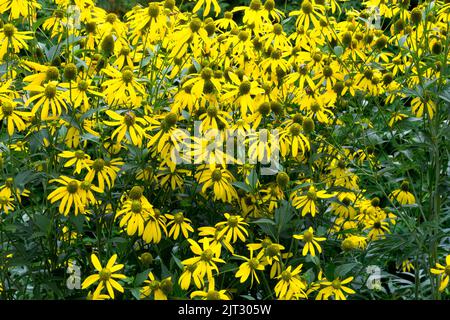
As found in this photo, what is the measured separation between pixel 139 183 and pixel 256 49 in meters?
0.70

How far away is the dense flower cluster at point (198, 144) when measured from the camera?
2242mm

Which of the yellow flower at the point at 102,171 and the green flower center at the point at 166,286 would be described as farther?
the yellow flower at the point at 102,171

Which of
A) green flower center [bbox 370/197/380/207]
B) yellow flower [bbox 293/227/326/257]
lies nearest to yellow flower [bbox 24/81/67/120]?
yellow flower [bbox 293/227/326/257]

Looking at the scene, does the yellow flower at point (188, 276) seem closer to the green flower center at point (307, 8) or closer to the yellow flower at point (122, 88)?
the yellow flower at point (122, 88)

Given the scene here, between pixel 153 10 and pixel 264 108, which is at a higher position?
pixel 153 10

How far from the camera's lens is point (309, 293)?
7.52ft

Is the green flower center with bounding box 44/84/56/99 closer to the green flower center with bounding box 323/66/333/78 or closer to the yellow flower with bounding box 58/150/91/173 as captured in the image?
the yellow flower with bounding box 58/150/91/173

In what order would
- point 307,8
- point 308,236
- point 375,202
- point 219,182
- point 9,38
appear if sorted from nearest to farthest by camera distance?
point 308,236 → point 219,182 → point 9,38 → point 307,8 → point 375,202

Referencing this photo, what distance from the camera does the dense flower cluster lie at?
2.24 m

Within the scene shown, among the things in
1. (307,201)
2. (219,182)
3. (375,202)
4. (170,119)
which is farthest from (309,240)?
(375,202)

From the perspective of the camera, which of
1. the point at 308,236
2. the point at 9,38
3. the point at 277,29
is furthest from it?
the point at 277,29

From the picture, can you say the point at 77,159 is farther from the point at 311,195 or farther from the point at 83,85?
the point at 311,195

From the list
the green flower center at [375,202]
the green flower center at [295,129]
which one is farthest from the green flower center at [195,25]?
the green flower center at [375,202]

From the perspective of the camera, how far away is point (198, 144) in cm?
236
